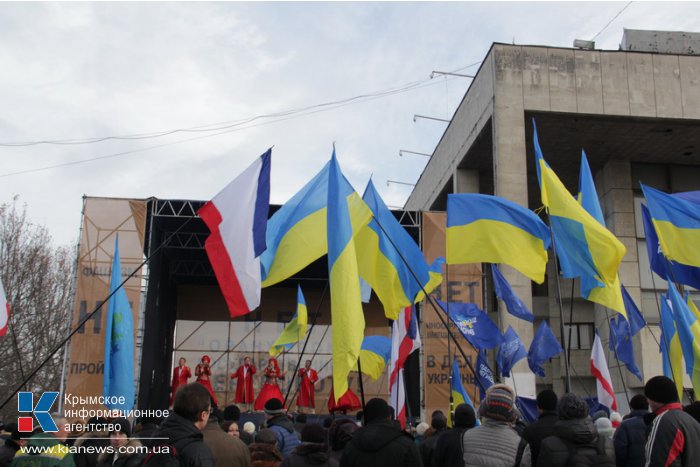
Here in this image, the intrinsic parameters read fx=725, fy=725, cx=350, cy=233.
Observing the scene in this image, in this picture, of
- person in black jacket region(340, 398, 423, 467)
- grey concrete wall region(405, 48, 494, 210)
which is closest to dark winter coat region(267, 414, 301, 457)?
person in black jacket region(340, 398, 423, 467)

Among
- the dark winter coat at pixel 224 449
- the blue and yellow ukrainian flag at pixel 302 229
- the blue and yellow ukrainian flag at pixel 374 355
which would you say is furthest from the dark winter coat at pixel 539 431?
the blue and yellow ukrainian flag at pixel 374 355

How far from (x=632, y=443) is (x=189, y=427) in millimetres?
3343

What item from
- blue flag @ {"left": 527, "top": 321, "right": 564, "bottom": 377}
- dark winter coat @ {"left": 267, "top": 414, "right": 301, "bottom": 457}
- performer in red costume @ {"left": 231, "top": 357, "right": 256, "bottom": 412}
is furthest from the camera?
performer in red costume @ {"left": 231, "top": 357, "right": 256, "bottom": 412}

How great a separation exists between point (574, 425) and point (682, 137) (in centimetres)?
2235

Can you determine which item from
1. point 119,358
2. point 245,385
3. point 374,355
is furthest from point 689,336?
point 245,385

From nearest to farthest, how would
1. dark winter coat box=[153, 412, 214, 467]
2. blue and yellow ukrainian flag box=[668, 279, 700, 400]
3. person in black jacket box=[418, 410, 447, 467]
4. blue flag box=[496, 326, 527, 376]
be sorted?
dark winter coat box=[153, 412, 214, 467]
person in black jacket box=[418, 410, 447, 467]
blue and yellow ukrainian flag box=[668, 279, 700, 400]
blue flag box=[496, 326, 527, 376]

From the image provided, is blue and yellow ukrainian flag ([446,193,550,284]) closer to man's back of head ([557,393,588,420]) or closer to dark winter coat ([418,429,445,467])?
dark winter coat ([418,429,445,467])

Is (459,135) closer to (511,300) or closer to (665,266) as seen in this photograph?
(511,300)

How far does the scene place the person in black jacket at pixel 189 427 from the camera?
11.2ft

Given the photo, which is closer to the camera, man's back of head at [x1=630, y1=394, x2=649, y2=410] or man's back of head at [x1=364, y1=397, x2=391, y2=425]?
man's back of head at [x1=364, y1=397, x2=391, y2=425]

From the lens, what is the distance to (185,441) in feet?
11.3

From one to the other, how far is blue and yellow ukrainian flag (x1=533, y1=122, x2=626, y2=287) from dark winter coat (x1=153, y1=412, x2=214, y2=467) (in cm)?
601

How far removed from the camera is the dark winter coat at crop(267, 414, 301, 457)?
609 centimetres

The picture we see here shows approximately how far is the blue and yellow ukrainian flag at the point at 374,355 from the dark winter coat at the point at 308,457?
10038 mm
